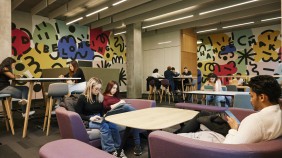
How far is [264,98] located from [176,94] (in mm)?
7326

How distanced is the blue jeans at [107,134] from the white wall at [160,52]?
8275mm

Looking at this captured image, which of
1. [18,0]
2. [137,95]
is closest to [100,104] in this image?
[18,0]

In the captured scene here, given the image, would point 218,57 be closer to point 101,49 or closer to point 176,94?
point 176,94

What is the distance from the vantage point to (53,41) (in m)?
9.12

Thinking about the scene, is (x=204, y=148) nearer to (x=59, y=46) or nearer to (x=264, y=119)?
(x=264, y=119)

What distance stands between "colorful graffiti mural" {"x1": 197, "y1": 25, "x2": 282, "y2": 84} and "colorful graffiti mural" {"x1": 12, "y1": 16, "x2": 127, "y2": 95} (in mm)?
5132

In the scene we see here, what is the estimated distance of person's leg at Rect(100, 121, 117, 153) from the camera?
246 centimetres

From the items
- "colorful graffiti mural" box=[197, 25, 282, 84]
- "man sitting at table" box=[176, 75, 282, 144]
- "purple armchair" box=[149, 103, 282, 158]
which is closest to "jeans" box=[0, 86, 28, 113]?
"purple armchair" box=[149, 103, 282, 158]

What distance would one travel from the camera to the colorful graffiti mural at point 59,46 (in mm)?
8234

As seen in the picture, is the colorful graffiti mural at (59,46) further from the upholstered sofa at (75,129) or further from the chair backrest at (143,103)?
the upholstered sofa at (75,129)

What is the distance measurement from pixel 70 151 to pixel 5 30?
4.55 metres

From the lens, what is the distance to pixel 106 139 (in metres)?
2.47

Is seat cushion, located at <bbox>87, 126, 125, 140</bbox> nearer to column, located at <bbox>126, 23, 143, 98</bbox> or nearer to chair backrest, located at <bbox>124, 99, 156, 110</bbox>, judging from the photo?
chair backrest, located at <bbox>124, 99, 156, 110</bbox>

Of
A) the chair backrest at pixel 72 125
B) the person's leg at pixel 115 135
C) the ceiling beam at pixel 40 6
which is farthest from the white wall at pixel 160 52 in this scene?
the chair backrest at pixel 72 125
